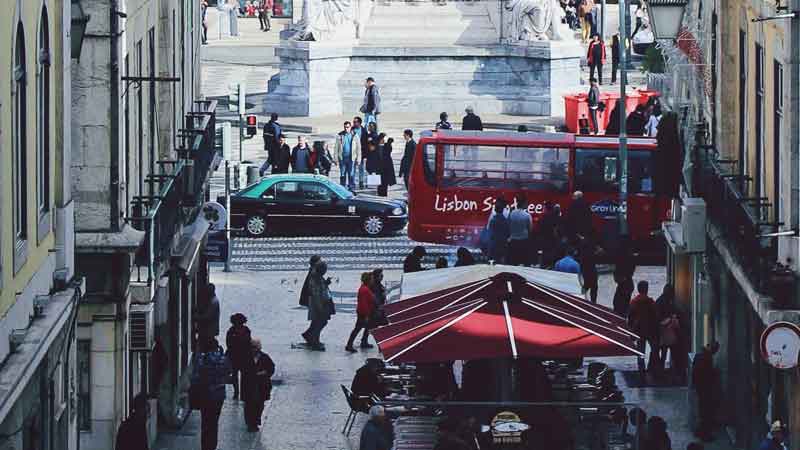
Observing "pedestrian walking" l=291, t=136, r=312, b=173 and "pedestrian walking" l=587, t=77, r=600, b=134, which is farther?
"pedestrian walking" l=587, t=77, r=600, b=134

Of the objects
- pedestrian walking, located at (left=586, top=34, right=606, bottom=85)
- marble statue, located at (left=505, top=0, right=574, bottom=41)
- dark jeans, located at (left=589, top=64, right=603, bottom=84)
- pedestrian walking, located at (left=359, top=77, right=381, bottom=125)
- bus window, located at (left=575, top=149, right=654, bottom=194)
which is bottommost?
bus window, located at (left=575, top=149, right=654, bottom=194)

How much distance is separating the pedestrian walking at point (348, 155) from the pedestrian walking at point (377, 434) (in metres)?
25.2

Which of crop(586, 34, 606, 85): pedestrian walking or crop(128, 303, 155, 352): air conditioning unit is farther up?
crop(586, 34, 606, 85): pedestrian walking

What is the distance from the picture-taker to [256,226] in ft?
151

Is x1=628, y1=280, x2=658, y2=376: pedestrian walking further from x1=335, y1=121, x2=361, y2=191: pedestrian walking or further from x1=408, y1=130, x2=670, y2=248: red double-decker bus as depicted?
x1=335, y1=121, x2=361, y2=191: pedestrian walking

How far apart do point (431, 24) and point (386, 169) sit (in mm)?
13340

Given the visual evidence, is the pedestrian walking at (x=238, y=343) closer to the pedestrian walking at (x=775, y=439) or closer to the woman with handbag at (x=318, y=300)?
the woman with handbag at (x=318, y=300)

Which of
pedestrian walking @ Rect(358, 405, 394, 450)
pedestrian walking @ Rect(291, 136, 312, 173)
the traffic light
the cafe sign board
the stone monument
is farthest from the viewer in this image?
the stone monument

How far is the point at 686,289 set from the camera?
3650 centimetres

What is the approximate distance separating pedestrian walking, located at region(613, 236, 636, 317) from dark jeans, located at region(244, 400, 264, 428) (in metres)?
5.87

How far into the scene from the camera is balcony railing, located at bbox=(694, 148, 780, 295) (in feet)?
86.4

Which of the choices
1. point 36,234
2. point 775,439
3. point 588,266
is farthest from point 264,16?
point 36,234

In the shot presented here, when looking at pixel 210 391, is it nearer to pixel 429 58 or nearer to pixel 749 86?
pixel 749 86

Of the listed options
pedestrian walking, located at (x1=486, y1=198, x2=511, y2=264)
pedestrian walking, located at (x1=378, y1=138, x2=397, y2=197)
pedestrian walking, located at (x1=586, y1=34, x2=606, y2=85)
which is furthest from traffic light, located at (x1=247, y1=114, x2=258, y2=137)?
pedestrian walking, located at (x1=586, y1=34, x2=606, y2=85)
